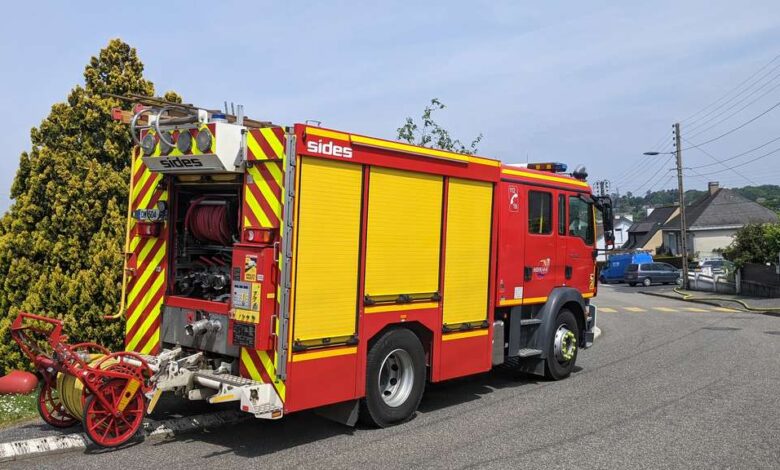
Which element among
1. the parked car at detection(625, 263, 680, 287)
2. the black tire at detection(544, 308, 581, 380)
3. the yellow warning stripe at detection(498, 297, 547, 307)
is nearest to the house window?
the yellow warning stripe at detection(498, 297, 547, 307)

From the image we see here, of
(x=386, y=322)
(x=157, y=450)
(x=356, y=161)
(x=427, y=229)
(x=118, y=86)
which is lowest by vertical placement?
(x=157, y=450)

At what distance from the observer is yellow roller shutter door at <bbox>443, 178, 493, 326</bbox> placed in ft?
24.5

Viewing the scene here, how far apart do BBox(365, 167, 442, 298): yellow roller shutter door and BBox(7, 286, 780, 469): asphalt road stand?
147 cm

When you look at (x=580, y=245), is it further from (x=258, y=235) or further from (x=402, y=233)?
(x=258, y=235)

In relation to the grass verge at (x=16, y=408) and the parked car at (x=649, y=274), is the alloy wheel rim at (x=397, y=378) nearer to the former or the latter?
the grass verge at (x=16, y=408)

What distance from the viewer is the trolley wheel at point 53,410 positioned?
6148mm

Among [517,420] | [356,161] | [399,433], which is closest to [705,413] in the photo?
[517,420]

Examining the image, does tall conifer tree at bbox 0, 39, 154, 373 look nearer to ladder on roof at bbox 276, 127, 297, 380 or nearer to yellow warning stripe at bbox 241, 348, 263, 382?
yellow warning stripe at bbox 241, 348, 263, 382

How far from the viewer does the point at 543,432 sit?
264 inches

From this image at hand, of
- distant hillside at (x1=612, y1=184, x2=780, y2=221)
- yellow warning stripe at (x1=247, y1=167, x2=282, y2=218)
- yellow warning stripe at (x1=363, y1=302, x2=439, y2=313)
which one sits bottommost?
yellow warning stripe at (x1=363, y1=302, x2=439, y2=313)

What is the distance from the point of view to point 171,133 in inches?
253

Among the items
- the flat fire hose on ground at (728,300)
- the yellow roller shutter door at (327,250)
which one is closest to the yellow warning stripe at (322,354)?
the yellow roller shutter door at (327,250)

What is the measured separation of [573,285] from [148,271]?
5828 millimetres

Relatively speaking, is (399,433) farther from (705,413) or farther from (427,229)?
(705,413)
